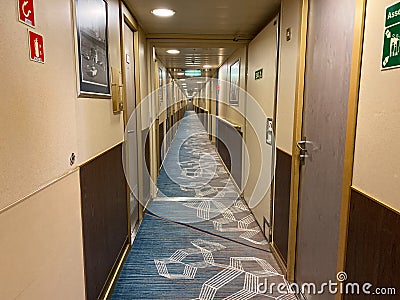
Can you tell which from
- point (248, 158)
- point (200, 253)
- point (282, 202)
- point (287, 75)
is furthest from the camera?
point (248, 158)

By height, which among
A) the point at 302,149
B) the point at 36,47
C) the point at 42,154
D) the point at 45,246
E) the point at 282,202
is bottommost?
the point at 282,202

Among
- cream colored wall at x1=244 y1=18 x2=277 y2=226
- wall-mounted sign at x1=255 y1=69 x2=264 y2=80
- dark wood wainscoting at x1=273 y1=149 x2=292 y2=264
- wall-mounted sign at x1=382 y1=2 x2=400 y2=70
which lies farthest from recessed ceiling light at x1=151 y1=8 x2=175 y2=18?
wall-mounted sign at x1=382 y1=2 x2=400 y2=70

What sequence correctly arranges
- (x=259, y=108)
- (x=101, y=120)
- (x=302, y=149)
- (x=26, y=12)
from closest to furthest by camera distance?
(x=26, y=12) < (x=101, y=120) < (x=302, y=149) < (x=259, y=108)

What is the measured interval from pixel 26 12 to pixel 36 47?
124 mm

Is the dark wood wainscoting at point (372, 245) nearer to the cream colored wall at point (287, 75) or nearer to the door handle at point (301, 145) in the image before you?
the door handle at point (301, 145)

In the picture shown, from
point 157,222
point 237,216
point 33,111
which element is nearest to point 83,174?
point 33,111

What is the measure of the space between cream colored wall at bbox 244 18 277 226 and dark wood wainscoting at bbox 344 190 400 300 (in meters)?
1.67

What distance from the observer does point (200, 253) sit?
290 cm

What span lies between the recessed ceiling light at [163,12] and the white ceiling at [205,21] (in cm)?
5

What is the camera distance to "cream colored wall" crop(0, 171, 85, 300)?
1012 millimetres

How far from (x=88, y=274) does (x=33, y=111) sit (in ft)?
3.57

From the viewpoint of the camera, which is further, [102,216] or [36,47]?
[102,216]

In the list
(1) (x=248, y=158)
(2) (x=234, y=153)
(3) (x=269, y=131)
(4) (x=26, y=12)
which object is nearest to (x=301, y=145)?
(3) (x=269, y=131)

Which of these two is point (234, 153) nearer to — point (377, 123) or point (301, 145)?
point (301, 145)
